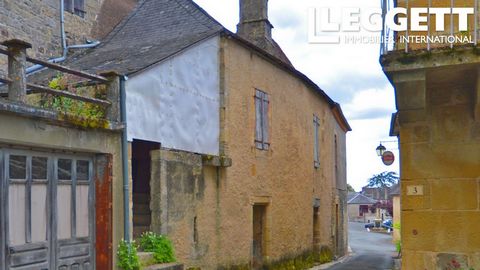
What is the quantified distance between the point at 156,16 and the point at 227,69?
238 centimetres

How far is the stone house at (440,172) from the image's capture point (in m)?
5.57

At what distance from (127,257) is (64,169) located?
62.3 inches

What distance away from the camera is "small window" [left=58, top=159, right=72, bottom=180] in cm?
749

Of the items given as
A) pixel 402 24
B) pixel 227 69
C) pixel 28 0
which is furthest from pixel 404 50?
pixel 28 0

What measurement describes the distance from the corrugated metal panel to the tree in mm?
100054

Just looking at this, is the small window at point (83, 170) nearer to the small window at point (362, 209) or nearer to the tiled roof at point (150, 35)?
the tiled roof at point (150, 35)

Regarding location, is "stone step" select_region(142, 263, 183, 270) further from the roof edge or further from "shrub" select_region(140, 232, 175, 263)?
the roof edge

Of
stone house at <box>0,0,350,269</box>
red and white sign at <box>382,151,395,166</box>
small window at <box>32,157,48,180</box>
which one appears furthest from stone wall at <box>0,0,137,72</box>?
red and white sign at <box>382,151,395,166</box>

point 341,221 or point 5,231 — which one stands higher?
point 5,231

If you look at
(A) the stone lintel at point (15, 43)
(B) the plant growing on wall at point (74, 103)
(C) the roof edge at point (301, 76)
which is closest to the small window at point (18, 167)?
(B) the plant growing on wall at point (74, 103)

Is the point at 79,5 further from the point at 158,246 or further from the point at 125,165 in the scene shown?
the point at 158,246

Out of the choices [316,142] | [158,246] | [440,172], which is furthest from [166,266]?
[316,142]

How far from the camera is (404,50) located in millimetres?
5023

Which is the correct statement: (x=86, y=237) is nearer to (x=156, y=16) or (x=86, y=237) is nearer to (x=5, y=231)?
(x=5, y=231)
